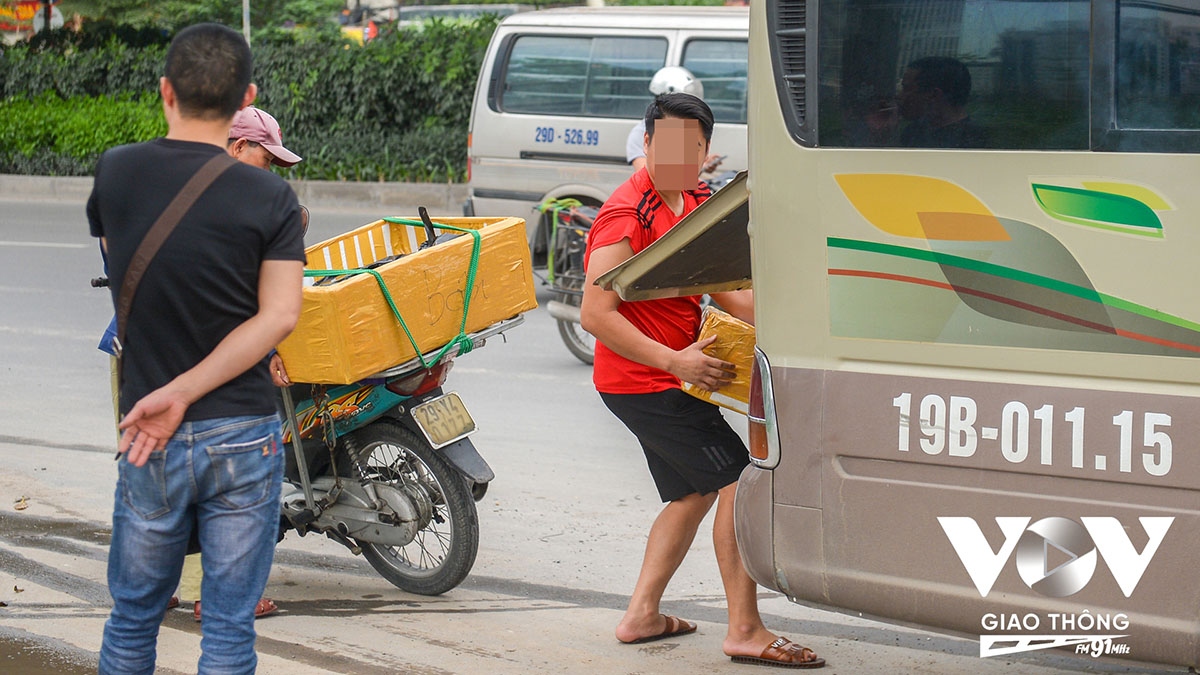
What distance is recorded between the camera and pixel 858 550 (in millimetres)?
3459

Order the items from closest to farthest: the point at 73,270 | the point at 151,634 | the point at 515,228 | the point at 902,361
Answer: the point at 151,634, the point at 902,361, the point at 515,228, the point at 73,270

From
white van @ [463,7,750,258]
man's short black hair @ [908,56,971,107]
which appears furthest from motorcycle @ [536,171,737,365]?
man's short black hair @ [908,56,971,107]

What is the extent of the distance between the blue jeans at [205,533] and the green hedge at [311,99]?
1501 cm

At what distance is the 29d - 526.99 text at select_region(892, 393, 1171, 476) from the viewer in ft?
9.93

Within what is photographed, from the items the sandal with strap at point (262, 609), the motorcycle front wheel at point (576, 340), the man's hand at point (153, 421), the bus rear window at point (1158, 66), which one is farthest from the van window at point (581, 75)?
the man's hand at point (153, 421)

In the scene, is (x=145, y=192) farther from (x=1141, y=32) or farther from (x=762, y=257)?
(x=1141, y=32)

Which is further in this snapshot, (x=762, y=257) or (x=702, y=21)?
(x=702, y=21)

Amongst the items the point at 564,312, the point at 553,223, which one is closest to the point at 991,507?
the point at 564,312

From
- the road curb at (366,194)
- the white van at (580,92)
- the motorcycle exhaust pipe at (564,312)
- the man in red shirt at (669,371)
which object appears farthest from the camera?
the road curb at (366,194)

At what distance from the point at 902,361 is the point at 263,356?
1.49 m

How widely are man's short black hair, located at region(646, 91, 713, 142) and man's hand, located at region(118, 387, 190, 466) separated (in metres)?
1.85

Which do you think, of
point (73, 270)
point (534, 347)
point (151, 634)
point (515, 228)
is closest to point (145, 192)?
point (151, 634)

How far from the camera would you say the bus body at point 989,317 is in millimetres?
3020

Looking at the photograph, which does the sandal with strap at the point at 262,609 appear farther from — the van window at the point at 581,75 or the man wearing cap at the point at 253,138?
the van window at the point at 581,75
